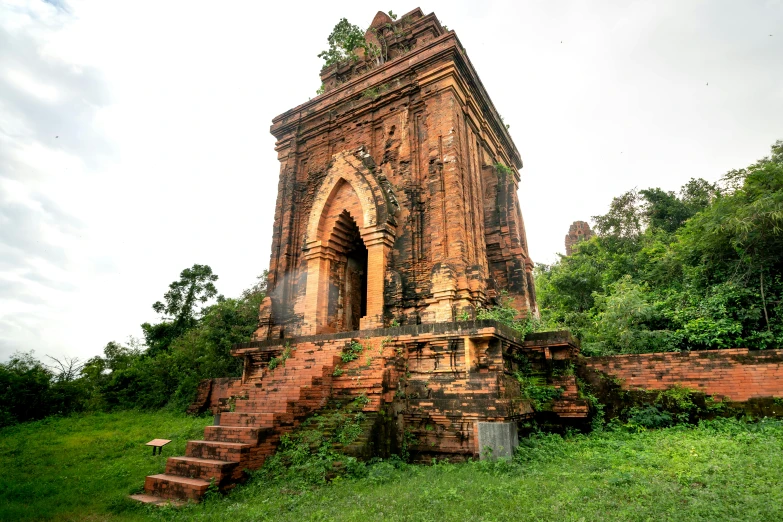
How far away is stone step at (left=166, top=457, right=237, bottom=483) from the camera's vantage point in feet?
16.4

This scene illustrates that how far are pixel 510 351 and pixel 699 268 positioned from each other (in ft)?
20.3

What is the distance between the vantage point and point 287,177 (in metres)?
11.5

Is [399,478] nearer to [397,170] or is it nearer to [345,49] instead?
[397,170]

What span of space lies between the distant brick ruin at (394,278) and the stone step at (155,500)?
75mm

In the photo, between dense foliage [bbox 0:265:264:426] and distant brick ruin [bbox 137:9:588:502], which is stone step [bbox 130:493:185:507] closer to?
distant brick ruin [bbox 137:9:588:502]

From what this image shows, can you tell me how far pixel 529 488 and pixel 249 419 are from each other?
12.2ft

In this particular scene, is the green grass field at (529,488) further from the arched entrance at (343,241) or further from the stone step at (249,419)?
the arched entrance at (343,241)

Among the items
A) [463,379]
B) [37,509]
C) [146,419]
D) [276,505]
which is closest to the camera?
[276,505]

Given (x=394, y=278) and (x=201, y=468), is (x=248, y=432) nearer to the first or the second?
(x=201, y=468)

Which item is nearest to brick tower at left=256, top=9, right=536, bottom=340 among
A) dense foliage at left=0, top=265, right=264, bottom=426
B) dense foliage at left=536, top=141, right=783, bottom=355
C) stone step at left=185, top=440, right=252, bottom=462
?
dense foliage at left=536, top=141, right=783, bottom=355

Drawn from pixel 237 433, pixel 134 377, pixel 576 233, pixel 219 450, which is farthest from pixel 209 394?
pixel 576 233

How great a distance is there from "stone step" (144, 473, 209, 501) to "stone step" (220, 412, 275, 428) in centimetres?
91

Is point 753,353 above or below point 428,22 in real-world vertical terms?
below

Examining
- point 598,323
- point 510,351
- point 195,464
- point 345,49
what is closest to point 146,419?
point 195,464
